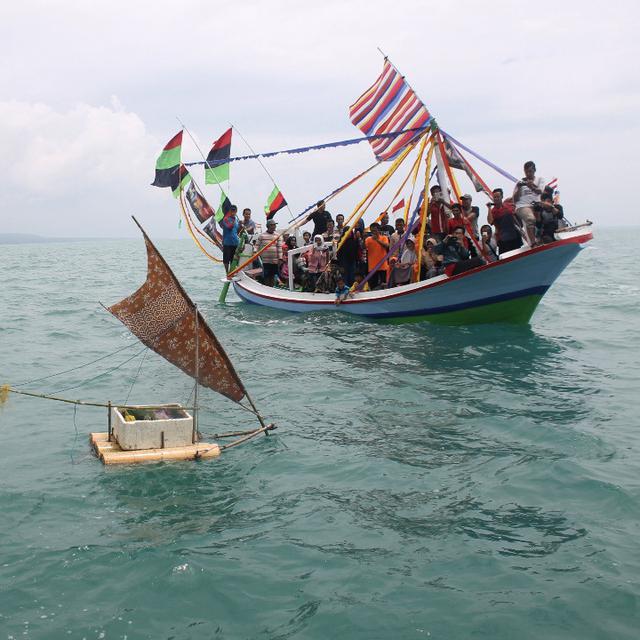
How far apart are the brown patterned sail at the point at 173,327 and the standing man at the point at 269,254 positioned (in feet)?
40.0

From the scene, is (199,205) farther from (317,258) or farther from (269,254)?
(317,258)

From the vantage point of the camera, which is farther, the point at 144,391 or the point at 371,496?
the point at 144,391

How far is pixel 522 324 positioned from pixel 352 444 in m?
9.56

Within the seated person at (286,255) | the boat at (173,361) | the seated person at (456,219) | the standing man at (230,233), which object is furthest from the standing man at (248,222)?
the boat at (173,361)

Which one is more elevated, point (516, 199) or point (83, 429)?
point (516, 199)

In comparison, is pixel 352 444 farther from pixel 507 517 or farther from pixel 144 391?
pixel 144 391

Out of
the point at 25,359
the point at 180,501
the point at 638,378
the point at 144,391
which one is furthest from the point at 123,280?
the point at 180,501

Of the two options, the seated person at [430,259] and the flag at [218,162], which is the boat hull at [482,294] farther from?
the flag at [218,162]

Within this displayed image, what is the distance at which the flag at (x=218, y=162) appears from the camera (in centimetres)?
2488

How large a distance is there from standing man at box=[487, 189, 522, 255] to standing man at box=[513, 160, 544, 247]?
430mm

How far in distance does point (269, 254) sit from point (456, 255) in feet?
A: 24.9

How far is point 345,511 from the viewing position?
7.97 m

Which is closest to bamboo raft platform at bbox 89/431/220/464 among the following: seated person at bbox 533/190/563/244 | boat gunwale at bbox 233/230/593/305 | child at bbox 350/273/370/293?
boat gunwale at bbox 233/230/593/305

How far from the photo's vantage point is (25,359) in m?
16.6
